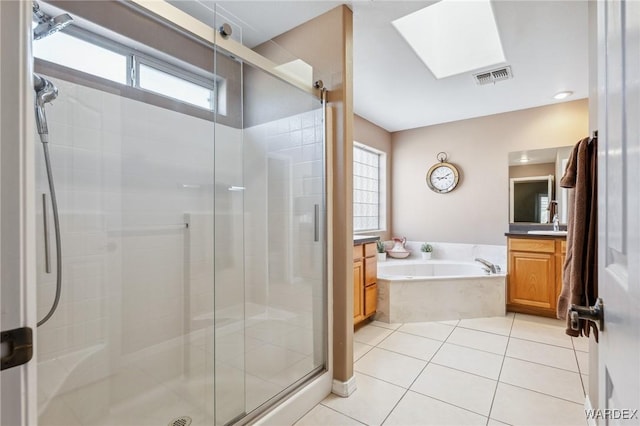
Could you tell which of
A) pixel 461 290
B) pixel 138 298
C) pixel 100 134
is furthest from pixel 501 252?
pixel 100 134

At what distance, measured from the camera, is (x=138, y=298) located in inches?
72.8

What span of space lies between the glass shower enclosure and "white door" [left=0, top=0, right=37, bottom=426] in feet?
3.90

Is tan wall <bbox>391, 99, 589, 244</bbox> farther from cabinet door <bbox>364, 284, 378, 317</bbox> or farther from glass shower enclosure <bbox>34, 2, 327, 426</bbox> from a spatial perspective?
glass shower enclosure <bbox>34, 2, 327, 426</bbox>

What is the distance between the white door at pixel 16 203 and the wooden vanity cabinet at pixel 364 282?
2492 millimetres

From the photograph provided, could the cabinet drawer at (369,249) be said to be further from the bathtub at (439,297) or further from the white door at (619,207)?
the white door at (619,207)

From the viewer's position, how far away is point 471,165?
13.3ft

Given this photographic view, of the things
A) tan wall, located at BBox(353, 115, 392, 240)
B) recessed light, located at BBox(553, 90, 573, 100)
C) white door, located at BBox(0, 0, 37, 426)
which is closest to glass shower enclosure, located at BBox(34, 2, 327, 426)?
white door, located at BBox(0, 0, 37, 426)

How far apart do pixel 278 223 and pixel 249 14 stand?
1500mm

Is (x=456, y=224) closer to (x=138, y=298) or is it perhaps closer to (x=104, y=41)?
(x=138, y=298)

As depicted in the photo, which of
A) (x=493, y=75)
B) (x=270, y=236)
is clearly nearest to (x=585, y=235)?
(x=270, y=236)

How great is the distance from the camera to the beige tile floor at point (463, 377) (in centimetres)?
169

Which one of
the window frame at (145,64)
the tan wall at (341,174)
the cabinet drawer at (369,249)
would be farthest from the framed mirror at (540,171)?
the window frame at (145,64)

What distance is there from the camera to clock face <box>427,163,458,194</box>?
4.16 m

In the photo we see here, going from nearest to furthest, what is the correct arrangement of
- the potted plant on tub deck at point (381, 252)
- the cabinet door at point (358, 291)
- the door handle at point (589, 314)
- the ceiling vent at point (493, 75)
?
the door handle at point (589, 314) < the ceiling vent at point (493, 75) < the cabinet door at point (358, 291) < the potted plant on tub deck at point (381, 252)
